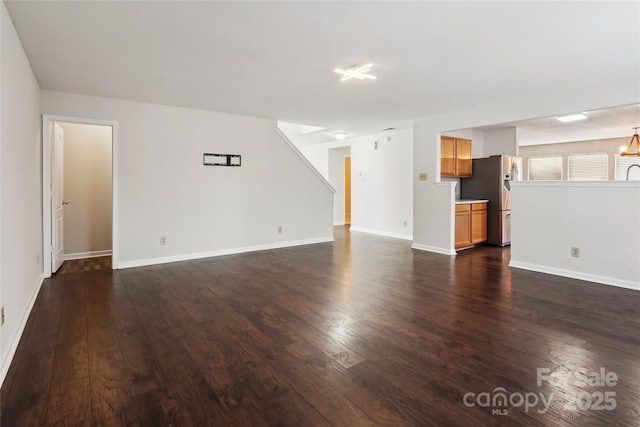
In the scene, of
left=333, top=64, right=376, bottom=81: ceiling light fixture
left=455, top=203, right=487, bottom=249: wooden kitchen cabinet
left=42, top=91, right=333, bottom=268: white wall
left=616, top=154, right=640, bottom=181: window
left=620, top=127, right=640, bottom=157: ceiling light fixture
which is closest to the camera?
left=333, top=64, right=376, bottom=81: ceiling light fixture

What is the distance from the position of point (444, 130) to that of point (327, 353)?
452cm

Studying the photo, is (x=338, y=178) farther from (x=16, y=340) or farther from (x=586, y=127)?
(x=16, y=340)

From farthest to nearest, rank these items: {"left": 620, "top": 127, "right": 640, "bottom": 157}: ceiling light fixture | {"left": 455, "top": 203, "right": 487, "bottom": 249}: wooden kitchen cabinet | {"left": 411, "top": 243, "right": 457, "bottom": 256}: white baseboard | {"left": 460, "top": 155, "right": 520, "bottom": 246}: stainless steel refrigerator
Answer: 1. {"left": 620, "top": 127, "right": 640, "bottom": 157}: ceiling light fixture
2. {"left": 460, "top": 155, "right": 520, "bottom": 246}: stainless steel refrigerator
3. {"left": 455, "top": 203, "right": 487, "bottom": 249}: wooden kitchen cabinet
4. {"left": 411, "top": 243, "right": 457, "bottom": 256}: white baseboard

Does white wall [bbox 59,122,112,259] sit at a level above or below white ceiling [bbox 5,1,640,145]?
below

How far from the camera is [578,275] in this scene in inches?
162

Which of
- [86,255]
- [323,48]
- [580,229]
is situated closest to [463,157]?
[580,229]

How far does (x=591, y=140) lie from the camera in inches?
345

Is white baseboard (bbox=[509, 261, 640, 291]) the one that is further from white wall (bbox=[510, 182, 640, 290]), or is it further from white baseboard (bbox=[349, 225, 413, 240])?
white baseboard (bbox=[349, 225, 413, 240])

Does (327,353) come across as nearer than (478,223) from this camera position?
Yes

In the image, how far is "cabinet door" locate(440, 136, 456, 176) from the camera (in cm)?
614

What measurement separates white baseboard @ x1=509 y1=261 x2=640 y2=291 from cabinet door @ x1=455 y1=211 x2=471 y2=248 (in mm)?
1170

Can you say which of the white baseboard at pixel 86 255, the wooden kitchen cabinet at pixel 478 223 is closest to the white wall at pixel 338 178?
the wooden kitchen cabinet at pixel 478 223

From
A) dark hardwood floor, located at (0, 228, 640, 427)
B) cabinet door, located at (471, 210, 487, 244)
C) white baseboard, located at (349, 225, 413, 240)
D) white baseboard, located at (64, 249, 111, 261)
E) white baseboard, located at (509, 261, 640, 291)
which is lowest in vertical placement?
dark hardwood floor, located at (0, 228, 640, 427)

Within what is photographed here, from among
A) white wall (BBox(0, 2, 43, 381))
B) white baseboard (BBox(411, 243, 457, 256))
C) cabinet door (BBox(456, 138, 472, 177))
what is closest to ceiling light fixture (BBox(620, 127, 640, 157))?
cabinet door (BBox(456, 138, 472, 177))
